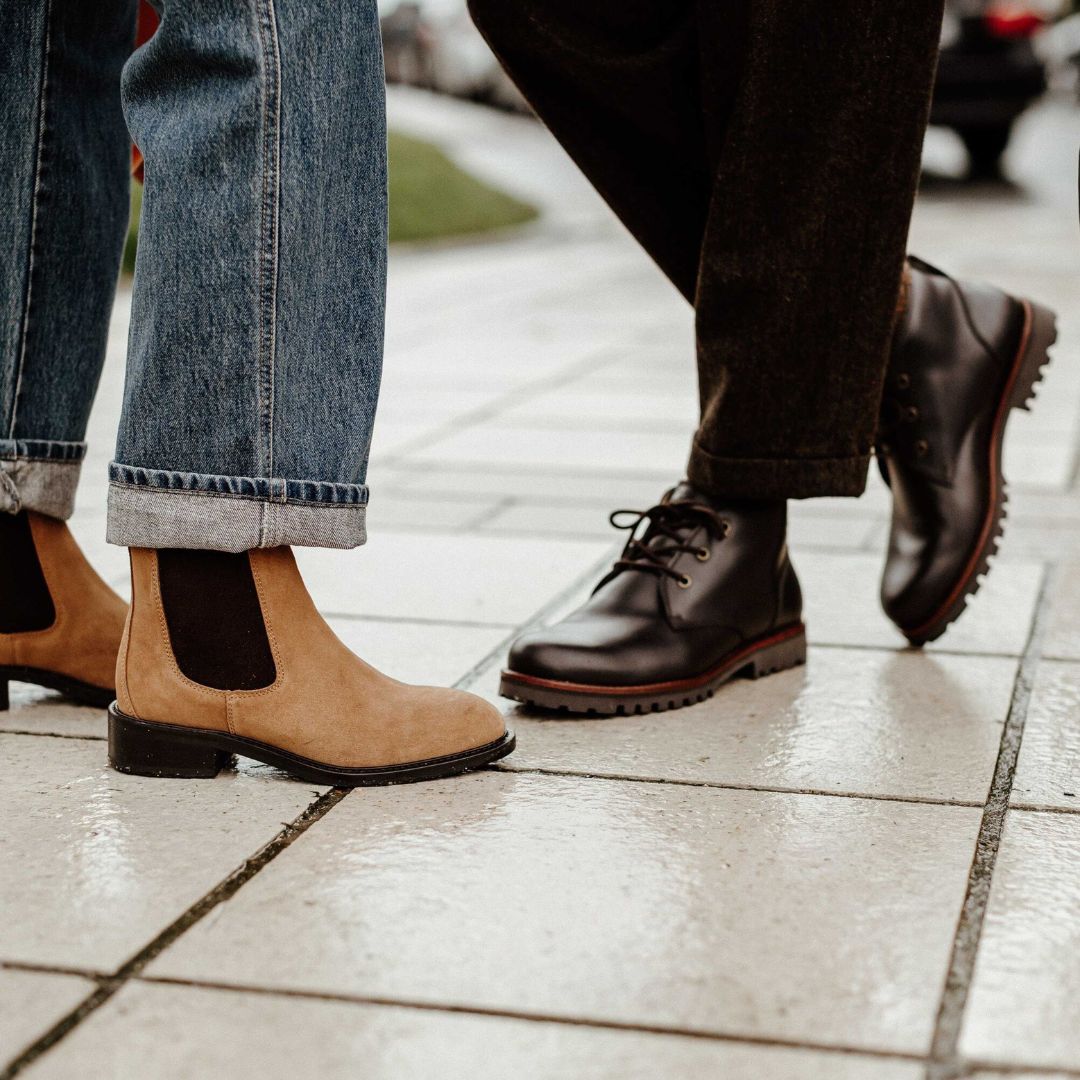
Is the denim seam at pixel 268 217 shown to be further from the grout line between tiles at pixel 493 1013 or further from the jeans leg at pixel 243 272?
the grout line between tiles at pixel 493 1013

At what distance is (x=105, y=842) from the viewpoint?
4.09ft

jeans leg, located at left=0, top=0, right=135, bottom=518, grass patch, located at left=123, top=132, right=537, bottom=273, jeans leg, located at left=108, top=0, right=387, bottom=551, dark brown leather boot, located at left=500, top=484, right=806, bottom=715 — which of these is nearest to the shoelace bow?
dark brown leather boot, located at left=500, top=484, right=806, bottom=715

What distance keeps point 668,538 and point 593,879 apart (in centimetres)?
64

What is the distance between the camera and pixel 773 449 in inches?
66.8

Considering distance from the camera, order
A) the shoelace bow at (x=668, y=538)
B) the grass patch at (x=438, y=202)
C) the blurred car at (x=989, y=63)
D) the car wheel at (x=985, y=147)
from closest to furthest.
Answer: the shoelace bow at (x=668, y=538) → the grass patch at (x=438, y=202) → the blurred car at (x=989, y=63) → the car wheel at (x=985, y=147)

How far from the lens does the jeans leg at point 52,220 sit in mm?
1522

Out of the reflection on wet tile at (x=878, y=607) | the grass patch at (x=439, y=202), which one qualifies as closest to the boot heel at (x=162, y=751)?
the reflection on wet tile at (x=878, y=607)

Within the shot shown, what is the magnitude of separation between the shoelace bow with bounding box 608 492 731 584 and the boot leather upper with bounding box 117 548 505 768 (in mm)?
410

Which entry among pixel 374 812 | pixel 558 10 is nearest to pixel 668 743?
pixel 374 812

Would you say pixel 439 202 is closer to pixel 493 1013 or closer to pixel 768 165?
pixel 768 165

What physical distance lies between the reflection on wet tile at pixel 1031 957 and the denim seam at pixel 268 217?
0.67 metres

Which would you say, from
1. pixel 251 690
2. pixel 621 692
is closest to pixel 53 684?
pixel 251 690

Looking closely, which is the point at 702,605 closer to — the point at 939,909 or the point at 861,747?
the point at 861,747

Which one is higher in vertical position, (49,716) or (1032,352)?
(1032,352)
